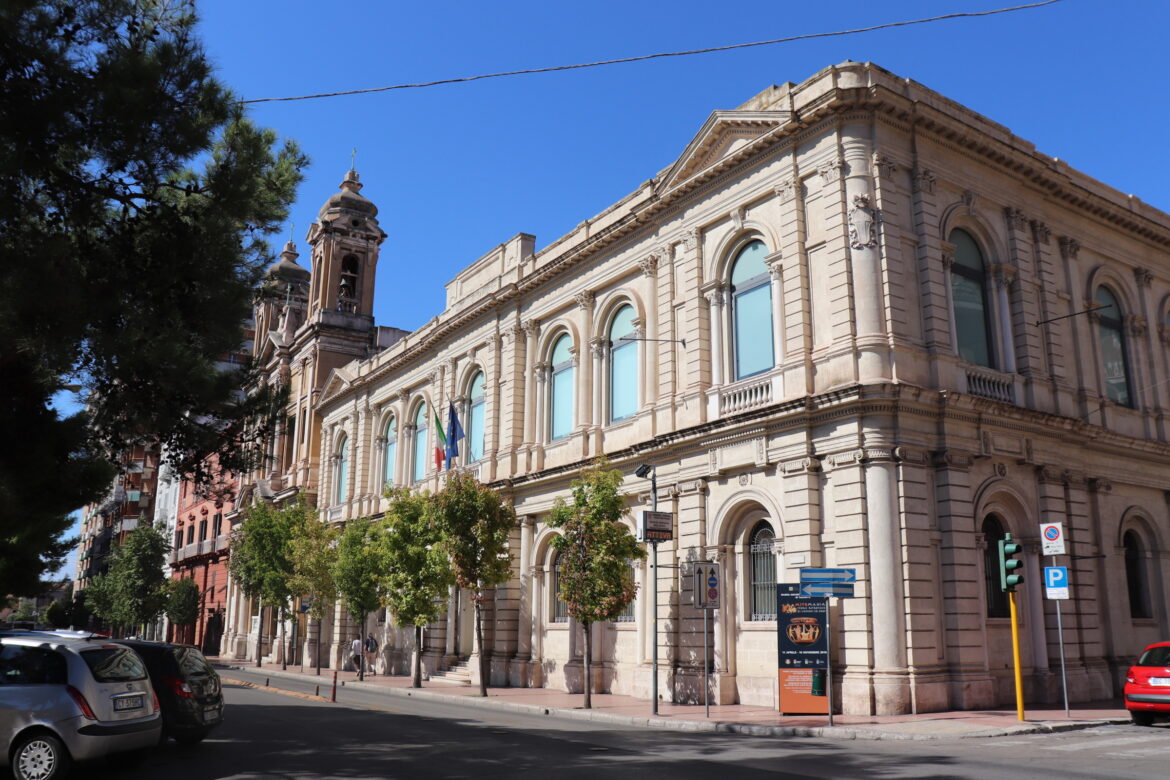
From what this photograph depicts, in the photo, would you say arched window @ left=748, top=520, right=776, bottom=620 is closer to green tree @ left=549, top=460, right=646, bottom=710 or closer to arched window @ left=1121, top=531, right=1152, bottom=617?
green tree @ left=549, top=460, right=646, bottom=710

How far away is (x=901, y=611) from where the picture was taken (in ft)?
63.5

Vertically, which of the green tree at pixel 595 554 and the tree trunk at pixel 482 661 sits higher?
the green tree at pixel 595 554

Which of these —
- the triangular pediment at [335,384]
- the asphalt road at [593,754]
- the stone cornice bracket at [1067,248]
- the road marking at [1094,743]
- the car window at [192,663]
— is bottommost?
the asphalt road at [593,754]

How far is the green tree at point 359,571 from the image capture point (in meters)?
Answer: 35.1

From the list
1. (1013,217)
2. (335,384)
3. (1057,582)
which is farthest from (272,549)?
(1057,582)

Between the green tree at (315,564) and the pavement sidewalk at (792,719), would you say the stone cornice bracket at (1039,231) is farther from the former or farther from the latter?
the green tree at (315,564)

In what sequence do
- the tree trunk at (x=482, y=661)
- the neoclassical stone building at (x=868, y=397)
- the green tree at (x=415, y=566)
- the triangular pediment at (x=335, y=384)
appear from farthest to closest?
the triangular pediment at (x=335, y=384) → the green tree at (x=415, y=566) → the tree trunk at (x=482, y=661) → the neoclassical stone building at (x=868, y=397)

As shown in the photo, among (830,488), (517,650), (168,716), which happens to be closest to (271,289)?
(168,716)

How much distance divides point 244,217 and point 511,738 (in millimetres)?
9108

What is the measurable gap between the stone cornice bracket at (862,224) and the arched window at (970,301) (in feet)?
10.4

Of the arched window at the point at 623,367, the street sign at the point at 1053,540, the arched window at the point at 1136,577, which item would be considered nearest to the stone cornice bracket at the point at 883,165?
the street sign at the point at 1053,540

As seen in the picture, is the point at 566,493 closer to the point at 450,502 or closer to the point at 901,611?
the point at 450,502

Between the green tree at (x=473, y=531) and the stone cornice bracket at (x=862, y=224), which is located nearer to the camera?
the stone cornice bracket at (x=862, y=224)

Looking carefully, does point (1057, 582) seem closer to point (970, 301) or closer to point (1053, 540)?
point (1053, 540)
